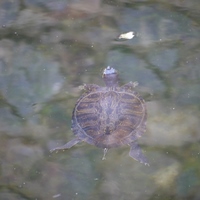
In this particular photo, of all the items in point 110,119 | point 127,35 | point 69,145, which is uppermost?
point 127,35

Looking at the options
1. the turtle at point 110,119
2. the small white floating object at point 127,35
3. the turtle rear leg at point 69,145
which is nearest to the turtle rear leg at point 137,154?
the turtle at point 110,119

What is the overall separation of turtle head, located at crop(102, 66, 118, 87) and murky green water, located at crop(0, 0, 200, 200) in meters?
0.05

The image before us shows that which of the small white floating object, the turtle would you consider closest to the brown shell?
the turtle

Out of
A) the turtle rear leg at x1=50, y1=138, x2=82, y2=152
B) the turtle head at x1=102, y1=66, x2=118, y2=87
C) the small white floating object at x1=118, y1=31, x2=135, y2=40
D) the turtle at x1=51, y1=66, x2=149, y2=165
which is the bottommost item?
the turtle rear leg at x1=50, y1=138, x2=82, y2=152

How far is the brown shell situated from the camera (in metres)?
2.21

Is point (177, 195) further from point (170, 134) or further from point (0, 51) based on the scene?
point (0, 51)

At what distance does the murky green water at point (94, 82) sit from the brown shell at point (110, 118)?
6 centimetres

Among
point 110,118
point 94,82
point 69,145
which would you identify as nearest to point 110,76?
point 94,82

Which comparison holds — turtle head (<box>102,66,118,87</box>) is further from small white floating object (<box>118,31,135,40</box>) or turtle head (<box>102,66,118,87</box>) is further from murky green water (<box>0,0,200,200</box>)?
small white floating object (<box>118,31,135,40</box>)

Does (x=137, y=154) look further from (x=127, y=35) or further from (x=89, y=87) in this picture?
(x=127, y=35)

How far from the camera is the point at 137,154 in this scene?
7.28ft

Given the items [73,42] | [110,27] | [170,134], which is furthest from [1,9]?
[170,134]

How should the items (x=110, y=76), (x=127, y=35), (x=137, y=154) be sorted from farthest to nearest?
1. (x=127, y=35)
2. (x=110, y=76)
3. (x=137, y=154)

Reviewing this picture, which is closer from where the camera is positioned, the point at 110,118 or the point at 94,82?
the point at 110,118
